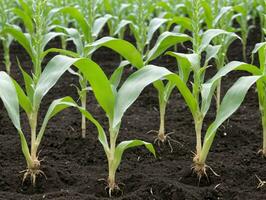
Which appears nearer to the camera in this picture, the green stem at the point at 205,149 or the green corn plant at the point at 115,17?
the green stem at the point at 205,149

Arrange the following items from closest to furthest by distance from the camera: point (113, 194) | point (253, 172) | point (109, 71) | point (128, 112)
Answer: point (113, 194) < point (253, 172) < point (128, 112) < point (109, 71)

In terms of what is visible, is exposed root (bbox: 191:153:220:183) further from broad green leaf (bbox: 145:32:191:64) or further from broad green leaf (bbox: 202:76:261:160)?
broad green leaf (bbox: 145:32:191:64)

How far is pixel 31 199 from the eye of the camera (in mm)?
2934

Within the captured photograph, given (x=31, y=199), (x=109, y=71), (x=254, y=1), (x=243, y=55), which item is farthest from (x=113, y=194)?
(x=254, y=1)

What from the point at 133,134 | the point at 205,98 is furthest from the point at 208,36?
the point at 133,134

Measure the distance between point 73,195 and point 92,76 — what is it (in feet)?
2.18

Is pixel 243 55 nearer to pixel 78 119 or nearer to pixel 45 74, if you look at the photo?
pixel 78 119

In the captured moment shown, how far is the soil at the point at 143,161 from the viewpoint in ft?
10.0

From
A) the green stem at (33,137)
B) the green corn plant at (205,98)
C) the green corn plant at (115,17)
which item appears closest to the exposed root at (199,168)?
the green corn plant at (205,98)

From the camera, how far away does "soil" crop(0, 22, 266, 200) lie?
305cm

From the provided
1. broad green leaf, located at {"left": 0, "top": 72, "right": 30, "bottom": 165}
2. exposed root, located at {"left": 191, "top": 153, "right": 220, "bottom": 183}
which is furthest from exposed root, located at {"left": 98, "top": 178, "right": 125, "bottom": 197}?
broad green leaf, located at {"left": 0, "top": 72, "right": 30, "bottom": 165}

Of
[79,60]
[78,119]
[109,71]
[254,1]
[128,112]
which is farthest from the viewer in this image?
[254,1]

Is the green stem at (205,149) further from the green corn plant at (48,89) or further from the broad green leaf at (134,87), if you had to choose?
the broad green leaf at (134,87)

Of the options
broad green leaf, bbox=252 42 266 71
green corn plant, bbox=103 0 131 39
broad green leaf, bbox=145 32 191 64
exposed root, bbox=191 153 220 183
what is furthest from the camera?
green corn plant, bbox=103 0 131 39
